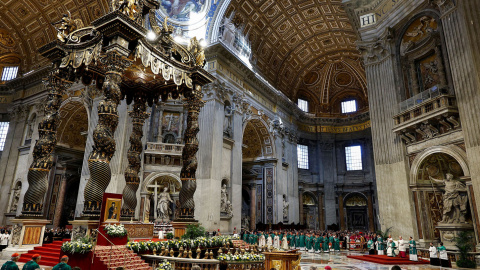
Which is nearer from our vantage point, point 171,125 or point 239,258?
point 239,258

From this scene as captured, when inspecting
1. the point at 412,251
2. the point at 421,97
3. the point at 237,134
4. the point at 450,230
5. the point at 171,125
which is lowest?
the point at 412,251

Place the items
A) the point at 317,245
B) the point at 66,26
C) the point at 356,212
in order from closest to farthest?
the point at 66,26, the point at 317,245, the point at 356,212

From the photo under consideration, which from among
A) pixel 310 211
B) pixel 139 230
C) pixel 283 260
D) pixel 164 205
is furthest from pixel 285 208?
pixel 283 260

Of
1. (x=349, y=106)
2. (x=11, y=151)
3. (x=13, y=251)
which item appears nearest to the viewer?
(x=13, y=251)

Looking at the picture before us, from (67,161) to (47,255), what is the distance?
13.3 m

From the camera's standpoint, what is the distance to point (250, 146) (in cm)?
A: 2280

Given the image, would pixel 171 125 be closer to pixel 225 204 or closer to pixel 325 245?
pixel 225 204

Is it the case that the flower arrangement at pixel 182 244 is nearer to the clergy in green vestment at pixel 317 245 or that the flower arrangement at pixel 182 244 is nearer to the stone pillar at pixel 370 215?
the clergy in green vestment at pixel 317 245

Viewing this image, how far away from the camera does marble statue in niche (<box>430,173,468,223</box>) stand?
9312mm

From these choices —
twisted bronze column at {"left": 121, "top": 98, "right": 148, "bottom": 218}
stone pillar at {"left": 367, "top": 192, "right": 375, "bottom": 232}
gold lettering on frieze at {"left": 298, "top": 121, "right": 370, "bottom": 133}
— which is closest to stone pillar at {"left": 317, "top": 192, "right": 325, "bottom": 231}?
stone pillar at {"left": 367, "top": 192, "right": 375, "bottom": 232}

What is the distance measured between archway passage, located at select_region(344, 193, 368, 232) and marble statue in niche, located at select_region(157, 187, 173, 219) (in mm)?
17062

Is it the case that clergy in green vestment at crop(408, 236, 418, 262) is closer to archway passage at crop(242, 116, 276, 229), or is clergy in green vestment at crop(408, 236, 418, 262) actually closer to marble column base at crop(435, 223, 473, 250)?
marble column base at crop(435, 223, 473, 250)

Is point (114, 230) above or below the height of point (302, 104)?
below

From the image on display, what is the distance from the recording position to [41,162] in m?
7.46
